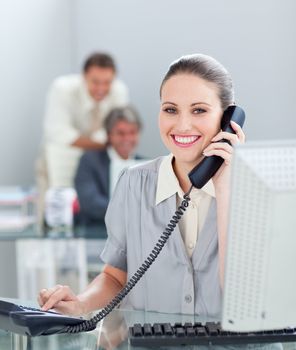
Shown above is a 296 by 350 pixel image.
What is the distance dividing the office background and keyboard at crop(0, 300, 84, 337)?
2744 millimetres

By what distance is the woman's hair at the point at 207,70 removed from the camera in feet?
6.49

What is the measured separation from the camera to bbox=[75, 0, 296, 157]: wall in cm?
343

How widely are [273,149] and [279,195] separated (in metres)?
0.08

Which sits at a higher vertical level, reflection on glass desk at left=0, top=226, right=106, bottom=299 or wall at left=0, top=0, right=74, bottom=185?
wall at left=0, top=0, right=74, bottom=185

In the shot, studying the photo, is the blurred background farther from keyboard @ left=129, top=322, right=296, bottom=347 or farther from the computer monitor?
the computer monitor

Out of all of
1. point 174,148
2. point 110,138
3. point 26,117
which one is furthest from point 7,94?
point 174,148

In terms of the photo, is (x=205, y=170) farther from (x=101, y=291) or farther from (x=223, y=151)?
(x=101, y=291)

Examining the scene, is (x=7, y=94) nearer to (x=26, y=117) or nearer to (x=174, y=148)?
(x=26, y=117)

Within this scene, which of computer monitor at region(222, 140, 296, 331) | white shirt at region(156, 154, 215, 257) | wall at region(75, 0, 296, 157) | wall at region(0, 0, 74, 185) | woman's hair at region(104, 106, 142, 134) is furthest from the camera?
wall at region(0, 0, 74, 185)

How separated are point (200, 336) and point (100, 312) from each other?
0.99 ft

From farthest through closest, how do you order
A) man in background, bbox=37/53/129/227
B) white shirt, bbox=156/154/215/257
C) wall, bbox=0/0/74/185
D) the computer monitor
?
1. wall, bbox=0/0/74/185
2. man in background, bbox=37/53/129/227
3. white shirt, bbox=156/154/215/257
4. the computer monitor

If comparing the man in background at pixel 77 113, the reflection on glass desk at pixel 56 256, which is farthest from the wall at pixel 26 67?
the reflection on glass desk at pixel 56 256

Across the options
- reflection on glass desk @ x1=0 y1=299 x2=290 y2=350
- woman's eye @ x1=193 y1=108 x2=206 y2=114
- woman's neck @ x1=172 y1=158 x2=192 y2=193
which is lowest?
reflection on glass desk @ x1=0 y1=299 x2=290 y2=350

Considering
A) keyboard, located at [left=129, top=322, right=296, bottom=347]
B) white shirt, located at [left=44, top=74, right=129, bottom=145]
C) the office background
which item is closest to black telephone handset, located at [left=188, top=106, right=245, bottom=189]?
keyboard, located at [left=129, top=322, right=296, bottom=347]
